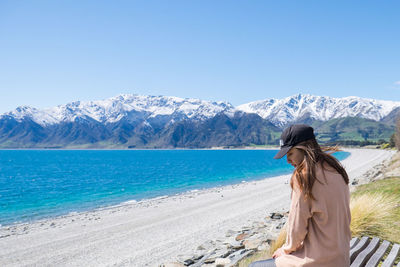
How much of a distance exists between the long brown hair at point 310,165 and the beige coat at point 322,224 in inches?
1.8

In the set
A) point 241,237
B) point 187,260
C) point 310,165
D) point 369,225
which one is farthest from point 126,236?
point 310,165

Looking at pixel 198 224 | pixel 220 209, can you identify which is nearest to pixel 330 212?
pixel 198 224

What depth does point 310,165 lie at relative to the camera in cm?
255

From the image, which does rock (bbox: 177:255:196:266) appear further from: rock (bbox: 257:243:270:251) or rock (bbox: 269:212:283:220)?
rock (bbox: 269:212:283:220)

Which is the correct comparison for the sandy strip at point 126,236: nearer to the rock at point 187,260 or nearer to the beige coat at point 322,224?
the rock at point 187,260

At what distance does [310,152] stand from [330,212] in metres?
0.53

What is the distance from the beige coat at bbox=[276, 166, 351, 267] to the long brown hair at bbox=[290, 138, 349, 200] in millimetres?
47

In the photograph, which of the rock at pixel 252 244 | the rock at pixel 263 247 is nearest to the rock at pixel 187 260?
the rock at pixel 252 244

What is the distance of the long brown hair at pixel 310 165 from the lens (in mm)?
2512

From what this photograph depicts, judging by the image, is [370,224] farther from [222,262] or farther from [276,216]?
[276,216]

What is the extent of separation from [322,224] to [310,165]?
52 centimetres

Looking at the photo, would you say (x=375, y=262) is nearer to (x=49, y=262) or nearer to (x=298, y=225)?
(x=298, y=225)

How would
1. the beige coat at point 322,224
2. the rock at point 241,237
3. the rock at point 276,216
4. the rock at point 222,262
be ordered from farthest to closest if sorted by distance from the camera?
1. the rock at point 276,216
2. the rock at point 241,237
3. the rock at point 222,262
4. the beige coat at point 322,224

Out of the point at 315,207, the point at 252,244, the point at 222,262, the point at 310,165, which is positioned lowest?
the point at 252,244
